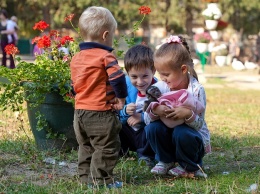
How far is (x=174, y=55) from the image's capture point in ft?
16.4

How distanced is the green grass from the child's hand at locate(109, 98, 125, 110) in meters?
0.60

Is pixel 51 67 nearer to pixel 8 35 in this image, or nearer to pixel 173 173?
pixel 173 173

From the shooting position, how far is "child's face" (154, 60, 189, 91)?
Result: 198 inches

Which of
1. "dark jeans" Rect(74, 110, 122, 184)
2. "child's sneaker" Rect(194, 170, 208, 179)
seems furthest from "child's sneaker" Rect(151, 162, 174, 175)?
"dark jeans" Rect(74, 110, 122, 184)

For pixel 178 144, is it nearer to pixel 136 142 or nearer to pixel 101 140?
pixel 101 140

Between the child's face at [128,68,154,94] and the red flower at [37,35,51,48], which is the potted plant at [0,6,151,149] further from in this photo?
the child's face at [128,68,154,94]

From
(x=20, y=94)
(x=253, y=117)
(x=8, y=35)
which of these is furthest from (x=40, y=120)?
(x=8, y=35)

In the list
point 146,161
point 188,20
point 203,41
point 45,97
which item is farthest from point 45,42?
point 188,20

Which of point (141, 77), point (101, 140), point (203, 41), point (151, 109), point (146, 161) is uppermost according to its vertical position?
point (141, 77)

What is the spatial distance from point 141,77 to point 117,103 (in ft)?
3.21

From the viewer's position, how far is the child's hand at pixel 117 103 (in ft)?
15.2

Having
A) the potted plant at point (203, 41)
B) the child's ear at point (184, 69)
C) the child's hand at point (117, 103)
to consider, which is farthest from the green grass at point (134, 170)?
the potted plant at point (203, 41)

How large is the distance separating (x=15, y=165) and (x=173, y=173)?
1.49m

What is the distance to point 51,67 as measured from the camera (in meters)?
6.34
